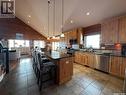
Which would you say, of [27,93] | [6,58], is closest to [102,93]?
[27,93]

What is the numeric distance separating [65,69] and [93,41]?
10.9 feet

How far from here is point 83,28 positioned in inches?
246

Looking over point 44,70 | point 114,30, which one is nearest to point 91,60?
point 114,30

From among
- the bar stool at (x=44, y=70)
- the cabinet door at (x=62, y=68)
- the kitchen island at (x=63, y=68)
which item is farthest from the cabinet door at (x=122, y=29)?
the bar stool at (x=44, y=70)

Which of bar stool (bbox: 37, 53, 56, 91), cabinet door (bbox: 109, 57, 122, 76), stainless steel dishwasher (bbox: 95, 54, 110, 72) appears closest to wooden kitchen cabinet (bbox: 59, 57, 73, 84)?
bar stool (bbox: 37, 53, 56, 91)

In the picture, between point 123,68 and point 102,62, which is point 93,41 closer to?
point 102,62

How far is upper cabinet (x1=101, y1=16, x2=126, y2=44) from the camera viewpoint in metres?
3.57

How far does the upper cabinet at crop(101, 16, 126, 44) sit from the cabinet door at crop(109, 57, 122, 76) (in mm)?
781

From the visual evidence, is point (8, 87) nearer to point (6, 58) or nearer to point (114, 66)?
point (6, 58)

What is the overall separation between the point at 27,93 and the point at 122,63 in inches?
139

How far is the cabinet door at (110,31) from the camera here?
3.83 meters

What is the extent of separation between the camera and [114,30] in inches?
152

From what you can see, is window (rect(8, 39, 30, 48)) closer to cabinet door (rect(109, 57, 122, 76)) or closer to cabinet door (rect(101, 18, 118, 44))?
cabinet door (rect(101, 18, 118, 44))

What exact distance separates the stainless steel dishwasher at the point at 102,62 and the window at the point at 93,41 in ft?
3.71
